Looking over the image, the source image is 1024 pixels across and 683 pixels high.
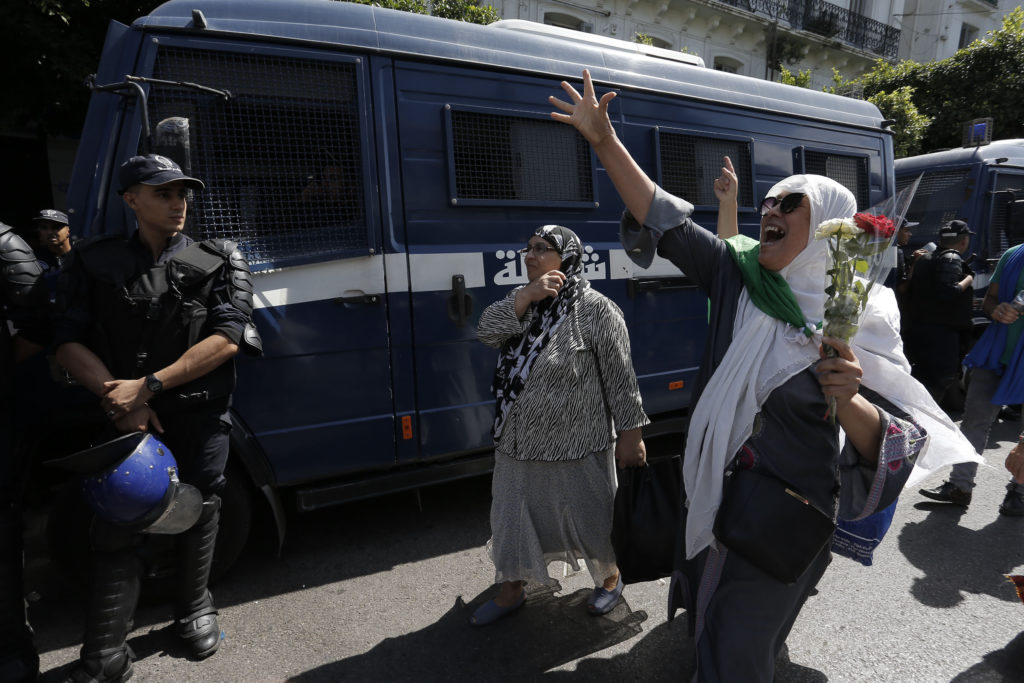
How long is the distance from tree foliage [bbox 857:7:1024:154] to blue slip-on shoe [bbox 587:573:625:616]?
13051mm

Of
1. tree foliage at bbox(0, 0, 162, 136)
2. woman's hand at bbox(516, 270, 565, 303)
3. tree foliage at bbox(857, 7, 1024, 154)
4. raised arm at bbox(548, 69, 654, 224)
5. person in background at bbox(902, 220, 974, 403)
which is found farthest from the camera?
tree foliage at bbox(857, 7, 1024, 154)

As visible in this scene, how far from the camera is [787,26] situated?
17.8 metres

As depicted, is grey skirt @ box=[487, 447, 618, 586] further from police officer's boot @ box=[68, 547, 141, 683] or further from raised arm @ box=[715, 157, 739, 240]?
police officer's boot @ box=[68, 547, 141, 683]

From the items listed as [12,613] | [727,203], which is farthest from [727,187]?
[12,613]

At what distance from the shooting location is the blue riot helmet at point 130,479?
7.32ft

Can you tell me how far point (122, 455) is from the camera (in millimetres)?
2258

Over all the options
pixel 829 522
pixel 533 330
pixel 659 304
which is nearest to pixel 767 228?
pixel 829 522

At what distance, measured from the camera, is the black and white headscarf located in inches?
103

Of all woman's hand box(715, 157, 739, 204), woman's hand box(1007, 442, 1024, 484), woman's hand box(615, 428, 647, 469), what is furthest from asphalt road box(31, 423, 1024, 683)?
woman's hand box(715, 157, 739, 204)

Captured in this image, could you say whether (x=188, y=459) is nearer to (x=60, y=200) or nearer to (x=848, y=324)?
(x=848, y=324)

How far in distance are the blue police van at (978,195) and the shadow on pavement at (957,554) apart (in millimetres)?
3477

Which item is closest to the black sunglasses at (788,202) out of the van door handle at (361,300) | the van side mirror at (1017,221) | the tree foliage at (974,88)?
the van door handle at (361,300)

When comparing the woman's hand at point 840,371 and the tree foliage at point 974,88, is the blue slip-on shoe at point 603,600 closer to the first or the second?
the woman's hand at point 840,371

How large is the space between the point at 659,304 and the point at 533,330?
5.62ft
